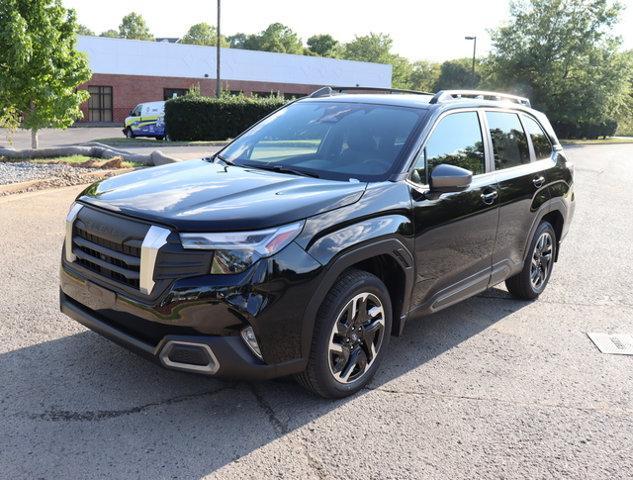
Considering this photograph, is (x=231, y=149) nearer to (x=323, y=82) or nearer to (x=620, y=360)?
(x=620, y=360)

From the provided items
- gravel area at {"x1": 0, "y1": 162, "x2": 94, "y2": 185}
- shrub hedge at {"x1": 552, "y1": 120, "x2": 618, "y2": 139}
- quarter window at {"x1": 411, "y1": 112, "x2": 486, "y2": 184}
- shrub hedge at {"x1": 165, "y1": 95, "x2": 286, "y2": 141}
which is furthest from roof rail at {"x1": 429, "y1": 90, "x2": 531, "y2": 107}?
shrub hedge at {"x1": 552, "y1": 120, "x2": 618, "y2": 139}

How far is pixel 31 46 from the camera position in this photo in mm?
13305

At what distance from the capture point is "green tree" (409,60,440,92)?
117 m

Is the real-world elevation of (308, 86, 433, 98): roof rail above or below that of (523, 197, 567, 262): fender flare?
above

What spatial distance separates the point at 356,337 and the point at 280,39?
11191 centimetres

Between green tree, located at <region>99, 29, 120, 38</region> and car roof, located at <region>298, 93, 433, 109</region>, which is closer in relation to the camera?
car roof, located at <region>298, 93, 433, 109</region>

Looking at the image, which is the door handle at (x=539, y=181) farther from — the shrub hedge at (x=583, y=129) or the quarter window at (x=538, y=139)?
the shrub hedge at (x=583, y=129)

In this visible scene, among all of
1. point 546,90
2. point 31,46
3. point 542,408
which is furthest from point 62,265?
point 546,90

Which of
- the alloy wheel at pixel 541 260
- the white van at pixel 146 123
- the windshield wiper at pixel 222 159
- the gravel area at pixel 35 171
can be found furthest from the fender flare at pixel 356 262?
the white van at pixel 146 123

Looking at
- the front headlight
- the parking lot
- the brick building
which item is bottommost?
the parking lot

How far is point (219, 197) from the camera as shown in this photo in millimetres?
3473

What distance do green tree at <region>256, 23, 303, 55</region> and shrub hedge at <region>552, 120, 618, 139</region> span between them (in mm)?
63241

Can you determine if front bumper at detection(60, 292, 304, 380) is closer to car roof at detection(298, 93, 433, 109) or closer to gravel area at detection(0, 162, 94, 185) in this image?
car roof at detection(298, 93, 433, 109)

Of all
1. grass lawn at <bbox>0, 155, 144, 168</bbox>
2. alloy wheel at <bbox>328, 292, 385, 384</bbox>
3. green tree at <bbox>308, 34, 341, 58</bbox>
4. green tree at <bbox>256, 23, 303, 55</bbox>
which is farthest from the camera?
green tree at <bbox>308, 34, 341, 58</bbox>
